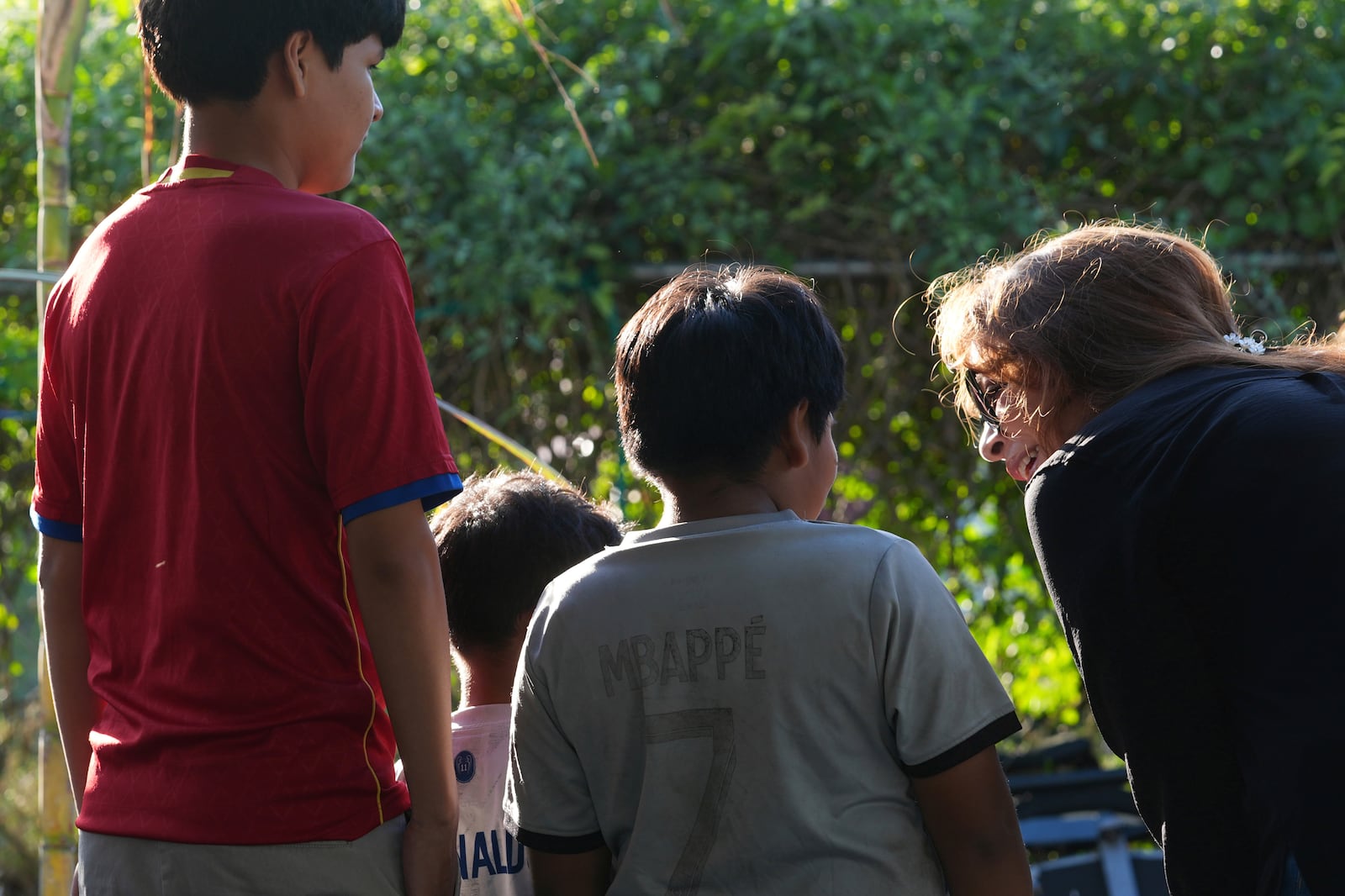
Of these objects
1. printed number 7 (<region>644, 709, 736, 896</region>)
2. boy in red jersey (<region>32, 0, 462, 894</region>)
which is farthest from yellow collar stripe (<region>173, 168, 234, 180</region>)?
printed number 7 (<region>644, 709, 736, 896</region>)

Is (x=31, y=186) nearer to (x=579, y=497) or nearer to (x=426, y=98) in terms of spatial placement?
(x=426, y=98)

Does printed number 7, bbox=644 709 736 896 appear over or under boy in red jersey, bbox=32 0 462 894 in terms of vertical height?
under

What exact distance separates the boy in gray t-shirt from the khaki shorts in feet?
0.69

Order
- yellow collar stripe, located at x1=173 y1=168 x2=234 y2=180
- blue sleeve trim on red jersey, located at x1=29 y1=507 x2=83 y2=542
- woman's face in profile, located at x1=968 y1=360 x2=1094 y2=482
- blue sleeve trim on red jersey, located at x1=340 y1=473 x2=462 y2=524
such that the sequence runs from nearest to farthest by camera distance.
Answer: blue sleeve trim on red jersey, located at x1=340 y1=473 x2=462 y2=524 → yellow collar stripe, located at x1=173 y1=168 x2=234 y2=180 → blue sleeve trim on red jersey, located at x1=29 y1=507 x2=83 y2=542 → woman's face in profile, located at x1=968 y1=360 x2=1094 y2=482

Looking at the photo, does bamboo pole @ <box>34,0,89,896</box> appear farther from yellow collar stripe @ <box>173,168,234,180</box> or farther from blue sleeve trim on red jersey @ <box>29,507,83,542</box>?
yellow collar stripe @ <box>173,168,234,180</box>

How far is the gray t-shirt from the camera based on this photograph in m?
1.31

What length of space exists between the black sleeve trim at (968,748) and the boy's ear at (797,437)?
36 centimetres

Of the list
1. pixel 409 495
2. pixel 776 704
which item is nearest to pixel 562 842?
pixel 776 704

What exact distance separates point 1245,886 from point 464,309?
2.67 m

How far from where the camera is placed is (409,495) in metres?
1.27

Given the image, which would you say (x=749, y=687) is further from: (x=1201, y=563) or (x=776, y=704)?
(x=1201, y=563)

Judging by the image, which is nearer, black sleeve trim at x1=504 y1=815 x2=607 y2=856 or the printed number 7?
the printed number 7

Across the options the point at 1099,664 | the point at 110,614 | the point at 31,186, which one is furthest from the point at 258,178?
the point at 31,186

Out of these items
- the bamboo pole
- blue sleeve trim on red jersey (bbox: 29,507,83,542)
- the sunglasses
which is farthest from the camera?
the bamboo pole
